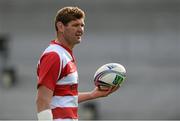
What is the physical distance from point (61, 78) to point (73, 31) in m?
0.32

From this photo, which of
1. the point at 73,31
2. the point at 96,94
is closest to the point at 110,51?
the point at 96,94

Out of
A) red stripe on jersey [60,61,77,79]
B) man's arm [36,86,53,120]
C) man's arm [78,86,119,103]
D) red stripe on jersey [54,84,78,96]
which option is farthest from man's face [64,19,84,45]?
man's arm [78,86,119,103]

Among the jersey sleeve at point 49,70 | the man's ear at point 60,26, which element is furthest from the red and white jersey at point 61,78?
the man's ear at point 60,26

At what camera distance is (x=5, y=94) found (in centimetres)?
1381

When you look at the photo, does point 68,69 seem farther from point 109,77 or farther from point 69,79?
point 109,77

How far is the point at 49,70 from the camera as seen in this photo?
4227 mm

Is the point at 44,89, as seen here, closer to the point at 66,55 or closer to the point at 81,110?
the point at 66,55

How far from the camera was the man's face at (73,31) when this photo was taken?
443 centimetres

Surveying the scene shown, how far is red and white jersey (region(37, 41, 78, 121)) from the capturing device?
4250 millimetres

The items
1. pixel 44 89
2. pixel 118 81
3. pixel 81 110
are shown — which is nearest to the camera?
pixel 44 89

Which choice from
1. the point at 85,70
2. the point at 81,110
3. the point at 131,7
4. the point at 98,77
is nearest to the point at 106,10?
the point at 131,7

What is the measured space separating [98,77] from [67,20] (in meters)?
0.64

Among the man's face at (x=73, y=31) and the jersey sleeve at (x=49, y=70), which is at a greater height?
the man's face at (x=73, y=31)

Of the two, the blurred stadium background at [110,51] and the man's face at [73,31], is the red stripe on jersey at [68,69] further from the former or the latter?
the blurred stadium background at [110,51]
